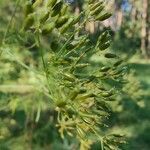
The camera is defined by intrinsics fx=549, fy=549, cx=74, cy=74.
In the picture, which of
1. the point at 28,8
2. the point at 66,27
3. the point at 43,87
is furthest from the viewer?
the point at 43,87

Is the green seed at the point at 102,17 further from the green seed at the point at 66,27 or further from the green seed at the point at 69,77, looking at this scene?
the green seed at the point at 69,77

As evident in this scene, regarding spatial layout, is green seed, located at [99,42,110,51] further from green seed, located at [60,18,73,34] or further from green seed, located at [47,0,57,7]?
green seed, located at [47,0,57,7]

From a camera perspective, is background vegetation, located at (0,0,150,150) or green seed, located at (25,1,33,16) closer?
green seed, located at (25,1,33,16)

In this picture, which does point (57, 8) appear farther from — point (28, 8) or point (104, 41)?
point (104, 41)

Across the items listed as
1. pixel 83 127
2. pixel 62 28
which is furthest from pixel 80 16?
pixel 83 127

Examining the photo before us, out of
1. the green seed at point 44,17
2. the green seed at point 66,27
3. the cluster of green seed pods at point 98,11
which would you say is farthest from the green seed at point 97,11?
the green seed at point 44,17

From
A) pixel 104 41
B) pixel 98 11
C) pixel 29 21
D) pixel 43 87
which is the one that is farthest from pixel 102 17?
pixel 43 87

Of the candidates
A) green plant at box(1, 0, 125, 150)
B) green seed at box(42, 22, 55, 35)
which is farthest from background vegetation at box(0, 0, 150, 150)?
green seed at box(42, 22, 55, 35)

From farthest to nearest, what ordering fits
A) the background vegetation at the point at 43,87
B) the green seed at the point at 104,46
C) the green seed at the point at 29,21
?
the background vegetation at the point at 43,87
the green seed at the point at 104,46
the green seed at the point at 29,21
